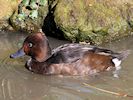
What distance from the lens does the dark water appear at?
23.1 feet

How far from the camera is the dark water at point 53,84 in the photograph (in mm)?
7047

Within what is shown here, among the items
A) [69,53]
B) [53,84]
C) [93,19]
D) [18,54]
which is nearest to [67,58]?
[69,53]

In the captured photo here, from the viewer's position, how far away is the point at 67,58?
784 centimetres

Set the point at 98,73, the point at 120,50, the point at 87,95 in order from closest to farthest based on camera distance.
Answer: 1. the point at 87,95
2. the point at 98,73
3. the point at 120,50

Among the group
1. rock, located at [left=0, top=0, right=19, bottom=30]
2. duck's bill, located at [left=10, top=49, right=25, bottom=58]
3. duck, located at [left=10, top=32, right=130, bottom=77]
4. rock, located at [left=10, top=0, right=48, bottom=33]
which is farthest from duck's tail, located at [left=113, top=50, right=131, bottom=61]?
rock, located at [left=0, top=0, right=19, bottom=30]

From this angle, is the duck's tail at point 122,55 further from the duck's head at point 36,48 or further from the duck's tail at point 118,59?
the duck's head at point 36,48

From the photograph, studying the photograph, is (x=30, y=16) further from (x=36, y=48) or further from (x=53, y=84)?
(x=53, y=84)

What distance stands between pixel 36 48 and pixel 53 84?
87 centimetres

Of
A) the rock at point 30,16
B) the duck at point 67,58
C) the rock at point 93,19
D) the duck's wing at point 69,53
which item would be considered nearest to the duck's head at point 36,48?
the duck at point 67,58

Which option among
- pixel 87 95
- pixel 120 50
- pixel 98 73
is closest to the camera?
pixel 87 95

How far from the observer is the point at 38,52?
8.12m

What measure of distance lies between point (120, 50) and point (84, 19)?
2.94 ft

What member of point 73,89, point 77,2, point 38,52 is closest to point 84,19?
point 77,2

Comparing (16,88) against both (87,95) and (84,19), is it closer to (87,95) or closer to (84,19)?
(87,95)
